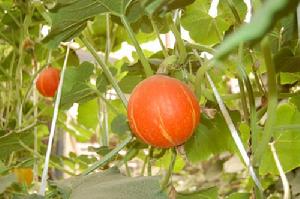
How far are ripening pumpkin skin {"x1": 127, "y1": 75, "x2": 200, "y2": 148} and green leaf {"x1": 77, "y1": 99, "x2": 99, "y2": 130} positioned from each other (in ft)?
2.74

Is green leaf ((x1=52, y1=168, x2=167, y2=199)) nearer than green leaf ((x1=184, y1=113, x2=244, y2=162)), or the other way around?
green leaf ((x1=52, y1=168, x2=167, y2=199))

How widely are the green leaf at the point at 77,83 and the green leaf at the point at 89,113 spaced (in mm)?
447

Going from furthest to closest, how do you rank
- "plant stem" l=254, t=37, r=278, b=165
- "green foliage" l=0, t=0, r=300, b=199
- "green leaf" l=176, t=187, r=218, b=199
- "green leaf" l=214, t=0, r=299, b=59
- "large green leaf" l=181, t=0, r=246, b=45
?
"large green leaf" l=181, t=0, r=246, b=45, "green leaf" l=176, t=187, r=218, b=199, "green foliage" l=0, t=0, r=300, b=199, "plant stem" l=254, t=37, r=278, b=165, "green leaf" l=214, t=0, r=299, b=59

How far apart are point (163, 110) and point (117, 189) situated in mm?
93

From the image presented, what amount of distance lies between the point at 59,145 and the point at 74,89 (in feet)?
4.72

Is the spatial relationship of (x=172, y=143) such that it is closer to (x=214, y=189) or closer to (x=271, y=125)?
(x=271, y=125)

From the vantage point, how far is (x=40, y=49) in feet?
3.85

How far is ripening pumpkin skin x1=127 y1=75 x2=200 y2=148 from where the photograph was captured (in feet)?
1.34

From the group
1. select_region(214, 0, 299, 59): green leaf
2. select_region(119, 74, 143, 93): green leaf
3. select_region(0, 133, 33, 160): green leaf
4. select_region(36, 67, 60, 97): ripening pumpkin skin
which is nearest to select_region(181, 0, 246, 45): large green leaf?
select_region(119, 74, 143, 93): green leaf

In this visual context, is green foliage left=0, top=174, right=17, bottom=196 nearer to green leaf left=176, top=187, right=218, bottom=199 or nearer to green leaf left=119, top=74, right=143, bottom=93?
green leaf left=176, top=187, right=218, bottom=199

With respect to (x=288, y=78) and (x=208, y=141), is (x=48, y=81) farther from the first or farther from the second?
(x=288, y=78)

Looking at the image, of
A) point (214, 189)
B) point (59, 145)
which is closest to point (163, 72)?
point (214, 189)

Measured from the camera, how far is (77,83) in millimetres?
775

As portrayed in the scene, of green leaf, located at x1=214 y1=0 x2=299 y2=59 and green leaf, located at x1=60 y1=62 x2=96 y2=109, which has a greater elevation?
green leaf, located at x1=214 y1=0 x2=299 y2=59
